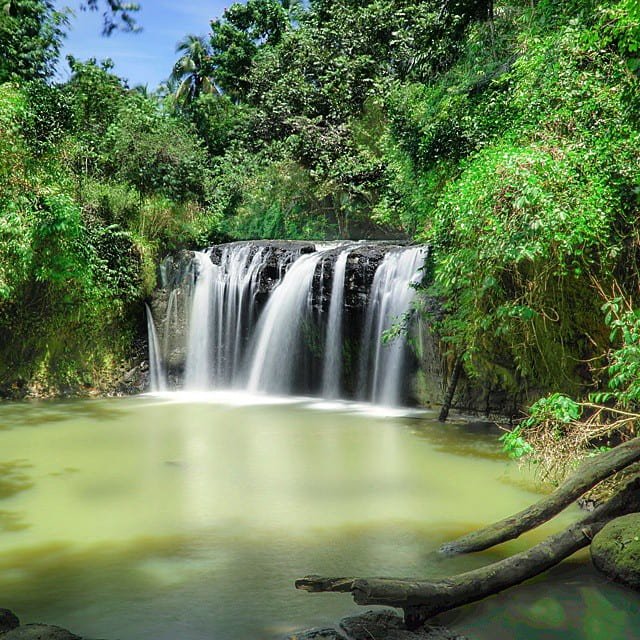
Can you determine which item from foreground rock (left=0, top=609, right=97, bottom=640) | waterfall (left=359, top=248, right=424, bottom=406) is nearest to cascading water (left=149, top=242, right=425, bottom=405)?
waterfall (left=359, top=248, right=424, bottom=406)

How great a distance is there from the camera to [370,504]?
6.16 m

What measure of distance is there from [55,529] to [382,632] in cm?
302

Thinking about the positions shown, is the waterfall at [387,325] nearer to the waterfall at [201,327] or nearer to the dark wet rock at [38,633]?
the waterfall at [201,327]

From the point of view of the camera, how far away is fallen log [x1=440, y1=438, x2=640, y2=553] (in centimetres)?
466

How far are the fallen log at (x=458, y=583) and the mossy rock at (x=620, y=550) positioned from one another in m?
0.12

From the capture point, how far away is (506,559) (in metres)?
4.10

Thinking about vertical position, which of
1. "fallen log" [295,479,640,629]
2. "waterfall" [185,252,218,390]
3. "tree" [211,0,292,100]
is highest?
"tree" [211,0,292,100]

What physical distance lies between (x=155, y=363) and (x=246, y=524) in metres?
9.08

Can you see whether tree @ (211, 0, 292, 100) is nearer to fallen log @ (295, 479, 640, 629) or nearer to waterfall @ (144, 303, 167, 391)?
waterfall @ (144, 303, 167, 391)

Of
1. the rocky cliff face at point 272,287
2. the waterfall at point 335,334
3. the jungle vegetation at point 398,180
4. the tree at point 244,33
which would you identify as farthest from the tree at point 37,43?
the tree at point 244,33

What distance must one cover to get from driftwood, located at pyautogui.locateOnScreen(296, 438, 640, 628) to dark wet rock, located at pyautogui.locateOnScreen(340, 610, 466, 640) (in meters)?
0.07

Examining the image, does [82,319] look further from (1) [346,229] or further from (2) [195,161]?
(1) [346,229]

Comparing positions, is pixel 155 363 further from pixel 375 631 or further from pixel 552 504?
pixel 375 631

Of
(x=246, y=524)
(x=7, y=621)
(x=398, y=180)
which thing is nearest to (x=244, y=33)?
(x=398, y=180)
